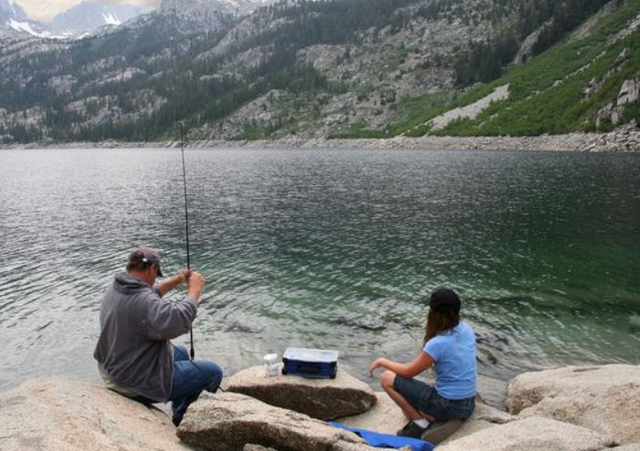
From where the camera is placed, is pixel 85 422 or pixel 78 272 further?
pixel 78 272

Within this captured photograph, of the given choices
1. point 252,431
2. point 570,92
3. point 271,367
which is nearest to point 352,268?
point 271,367

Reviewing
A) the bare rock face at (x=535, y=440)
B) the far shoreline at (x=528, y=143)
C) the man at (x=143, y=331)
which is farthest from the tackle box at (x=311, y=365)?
the far shoreline at (x=528, y=143)

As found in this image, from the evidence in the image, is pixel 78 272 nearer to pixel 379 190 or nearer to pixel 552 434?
pixel 552 434

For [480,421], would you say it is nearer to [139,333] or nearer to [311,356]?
[311,356]

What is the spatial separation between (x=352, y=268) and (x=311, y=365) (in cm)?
1377

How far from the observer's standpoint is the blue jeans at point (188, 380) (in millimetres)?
8938

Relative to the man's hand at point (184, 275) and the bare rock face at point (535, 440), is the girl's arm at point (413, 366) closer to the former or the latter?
the bare rock face at point (535, 440)

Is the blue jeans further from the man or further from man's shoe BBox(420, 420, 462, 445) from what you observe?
man's shoe BBox(420, 420, 462, 445)

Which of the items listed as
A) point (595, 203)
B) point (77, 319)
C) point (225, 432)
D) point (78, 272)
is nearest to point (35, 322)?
point (77, 319)

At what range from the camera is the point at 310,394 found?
35.1 ft

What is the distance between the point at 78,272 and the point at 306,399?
18675mm

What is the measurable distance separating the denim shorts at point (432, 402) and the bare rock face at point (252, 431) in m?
1.94

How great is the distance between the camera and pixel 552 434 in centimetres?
709

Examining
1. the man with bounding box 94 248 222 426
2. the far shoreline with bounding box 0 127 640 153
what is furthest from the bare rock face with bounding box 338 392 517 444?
the far shoreline with bounding box 0 127 640 153
